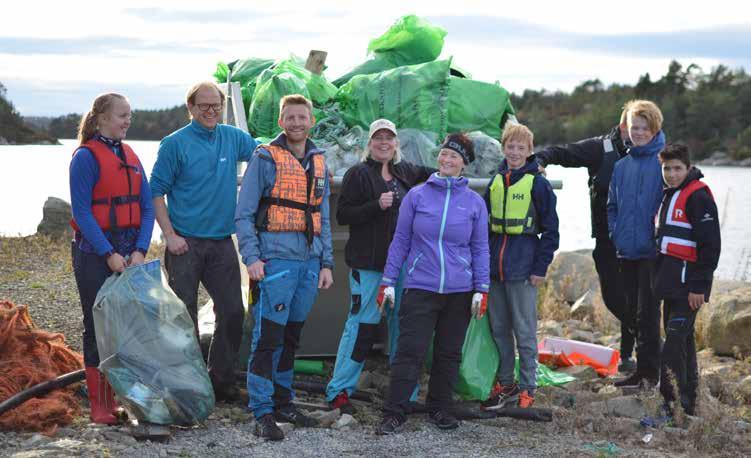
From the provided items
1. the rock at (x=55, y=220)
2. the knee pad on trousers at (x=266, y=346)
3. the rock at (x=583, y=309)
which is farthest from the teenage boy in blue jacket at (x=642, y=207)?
the rock at (x=55, y=220)

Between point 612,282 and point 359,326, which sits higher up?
point 612,282

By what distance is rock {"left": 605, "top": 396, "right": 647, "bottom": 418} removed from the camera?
17.7 feet

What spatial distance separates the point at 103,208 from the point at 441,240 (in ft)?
5.94

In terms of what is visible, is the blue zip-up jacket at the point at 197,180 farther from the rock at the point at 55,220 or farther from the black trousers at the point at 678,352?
the rock at the point at 55,220

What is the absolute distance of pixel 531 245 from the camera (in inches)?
211

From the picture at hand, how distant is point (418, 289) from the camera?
4980 millimetres

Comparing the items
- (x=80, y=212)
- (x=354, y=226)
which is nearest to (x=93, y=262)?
(x=80, y=212)

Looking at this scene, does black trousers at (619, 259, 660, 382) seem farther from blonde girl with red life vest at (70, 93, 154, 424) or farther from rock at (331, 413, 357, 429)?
blonde girl with red life vest at (70, 93, 154, 424)

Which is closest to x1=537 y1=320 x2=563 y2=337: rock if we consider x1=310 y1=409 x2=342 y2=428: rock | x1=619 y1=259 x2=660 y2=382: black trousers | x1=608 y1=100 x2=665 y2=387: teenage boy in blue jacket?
x1=619 y1=259 x2=660 y2=382: black trousers

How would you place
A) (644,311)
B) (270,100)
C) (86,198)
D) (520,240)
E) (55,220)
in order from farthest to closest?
(55,220) < (270,100) < (644,311) < (520,240) < (86,198)

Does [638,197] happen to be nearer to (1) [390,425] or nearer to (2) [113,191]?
(1) [390,425]

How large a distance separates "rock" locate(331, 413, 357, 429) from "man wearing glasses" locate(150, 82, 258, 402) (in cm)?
85

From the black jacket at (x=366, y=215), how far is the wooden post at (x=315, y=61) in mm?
2079

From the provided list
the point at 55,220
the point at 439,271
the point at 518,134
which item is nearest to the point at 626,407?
the point at 439,271
